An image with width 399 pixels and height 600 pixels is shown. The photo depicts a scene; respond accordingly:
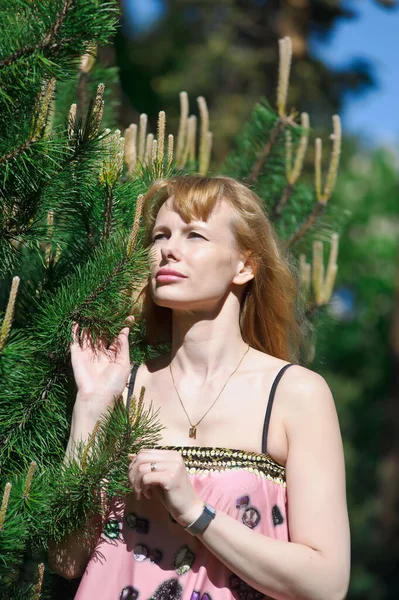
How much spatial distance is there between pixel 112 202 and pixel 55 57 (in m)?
0.35

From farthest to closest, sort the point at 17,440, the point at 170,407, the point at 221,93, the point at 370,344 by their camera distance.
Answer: the point at 370,344, the point at 221,93, the point at 170,407, the point at 17,440

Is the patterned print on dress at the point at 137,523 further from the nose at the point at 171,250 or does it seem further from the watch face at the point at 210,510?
the nose at the point at 171,250

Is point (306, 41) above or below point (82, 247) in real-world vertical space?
above

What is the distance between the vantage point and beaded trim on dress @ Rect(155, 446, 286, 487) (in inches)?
73.9

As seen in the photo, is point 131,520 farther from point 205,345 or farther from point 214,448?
point 205,345

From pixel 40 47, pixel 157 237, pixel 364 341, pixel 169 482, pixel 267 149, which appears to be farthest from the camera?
pixel 364 341

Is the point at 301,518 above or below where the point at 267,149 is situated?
below

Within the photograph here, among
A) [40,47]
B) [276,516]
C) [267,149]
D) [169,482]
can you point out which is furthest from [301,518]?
[267,149]

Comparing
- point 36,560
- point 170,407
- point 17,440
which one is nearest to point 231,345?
point 170,407

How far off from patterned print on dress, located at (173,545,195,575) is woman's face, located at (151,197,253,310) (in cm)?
57

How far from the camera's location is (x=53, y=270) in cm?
194

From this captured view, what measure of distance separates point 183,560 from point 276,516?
239mm

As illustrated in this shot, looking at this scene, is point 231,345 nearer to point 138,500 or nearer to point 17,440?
point 138,500

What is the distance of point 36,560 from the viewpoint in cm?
207
